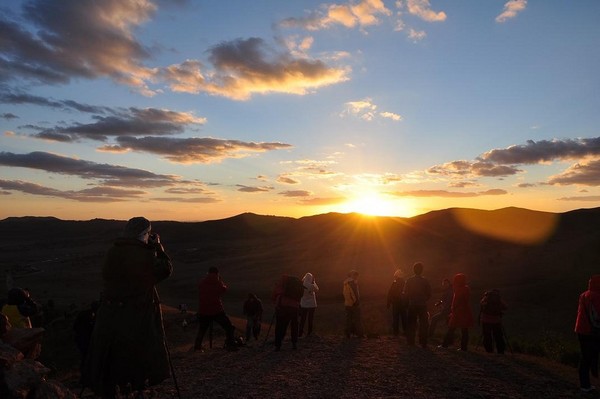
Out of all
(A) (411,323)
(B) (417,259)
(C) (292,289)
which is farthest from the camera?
(B) (417,259)

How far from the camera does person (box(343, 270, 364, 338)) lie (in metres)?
14.3

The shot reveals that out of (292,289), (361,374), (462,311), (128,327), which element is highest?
(128,327)

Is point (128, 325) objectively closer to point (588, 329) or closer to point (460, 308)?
point (588, 329)

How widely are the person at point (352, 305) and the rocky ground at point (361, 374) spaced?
1.34 metres

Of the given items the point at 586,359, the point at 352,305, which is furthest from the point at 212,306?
the point at 586,359

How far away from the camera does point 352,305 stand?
47.3 ft

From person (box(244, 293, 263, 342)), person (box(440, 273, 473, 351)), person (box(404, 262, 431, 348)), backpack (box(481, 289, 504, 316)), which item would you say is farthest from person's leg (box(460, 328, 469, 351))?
person (box(244, 293, 263, 342))

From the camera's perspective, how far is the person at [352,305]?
1427 centimetres

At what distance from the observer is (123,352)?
5.32 m

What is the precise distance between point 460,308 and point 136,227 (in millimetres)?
9682

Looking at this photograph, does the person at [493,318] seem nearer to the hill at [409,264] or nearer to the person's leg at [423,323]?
the person's leg at [423,323]

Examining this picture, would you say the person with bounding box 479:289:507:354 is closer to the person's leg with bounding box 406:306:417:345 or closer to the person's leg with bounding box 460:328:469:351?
the person's leg with bounding box 460:328:469:351

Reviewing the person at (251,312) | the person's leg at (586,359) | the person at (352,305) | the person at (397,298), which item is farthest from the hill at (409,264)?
the person's leg at (586,359)

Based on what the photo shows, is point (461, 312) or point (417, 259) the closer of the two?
point (461, 312)
